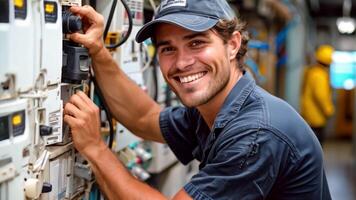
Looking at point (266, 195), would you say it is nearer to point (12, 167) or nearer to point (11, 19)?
point (12, 167)

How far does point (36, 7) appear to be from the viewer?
1.45 metres

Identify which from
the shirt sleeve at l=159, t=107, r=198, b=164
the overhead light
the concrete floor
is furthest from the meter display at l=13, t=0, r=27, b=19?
the overhead light

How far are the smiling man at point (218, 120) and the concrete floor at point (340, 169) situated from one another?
4517 millimetres

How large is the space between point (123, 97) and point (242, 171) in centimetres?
84

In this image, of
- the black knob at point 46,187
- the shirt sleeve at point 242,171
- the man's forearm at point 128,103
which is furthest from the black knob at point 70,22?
the shirt sleeve at point 242,171

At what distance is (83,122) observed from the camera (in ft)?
5.71

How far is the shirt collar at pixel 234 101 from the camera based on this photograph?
1.74 meters

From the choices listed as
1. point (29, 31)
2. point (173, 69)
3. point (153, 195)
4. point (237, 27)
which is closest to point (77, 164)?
point (153, 195)

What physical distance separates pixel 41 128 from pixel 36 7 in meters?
0.37

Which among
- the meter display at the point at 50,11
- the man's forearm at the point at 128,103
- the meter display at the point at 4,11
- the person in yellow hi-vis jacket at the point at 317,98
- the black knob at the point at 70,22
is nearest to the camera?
the meter display at the point at 4,11

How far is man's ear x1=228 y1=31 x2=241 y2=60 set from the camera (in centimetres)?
192

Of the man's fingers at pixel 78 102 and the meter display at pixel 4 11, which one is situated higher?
the meter display at pixel 4 11

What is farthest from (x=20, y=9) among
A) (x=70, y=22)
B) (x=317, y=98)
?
(x=317, y=98)

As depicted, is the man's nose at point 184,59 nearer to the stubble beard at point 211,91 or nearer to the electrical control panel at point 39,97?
the stubble beard at point 211,91
